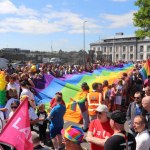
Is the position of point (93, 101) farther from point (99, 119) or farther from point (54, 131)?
point (99, 119)

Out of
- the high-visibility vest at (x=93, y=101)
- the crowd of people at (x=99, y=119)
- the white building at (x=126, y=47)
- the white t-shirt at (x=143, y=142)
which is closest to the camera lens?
the crowd of people at (x=99, y=119)

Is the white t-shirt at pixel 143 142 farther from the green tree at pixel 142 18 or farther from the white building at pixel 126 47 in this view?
the white building at pixel 126 47

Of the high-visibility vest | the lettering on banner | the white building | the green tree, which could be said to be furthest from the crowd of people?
the white building

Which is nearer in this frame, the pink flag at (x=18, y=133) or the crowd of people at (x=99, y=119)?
the crowd of people at (x=99, y=119)

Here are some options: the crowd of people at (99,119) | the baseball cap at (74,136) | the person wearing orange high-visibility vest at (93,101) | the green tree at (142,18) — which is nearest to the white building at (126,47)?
the green tree at (142,18)

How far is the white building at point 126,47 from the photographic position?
123269mm

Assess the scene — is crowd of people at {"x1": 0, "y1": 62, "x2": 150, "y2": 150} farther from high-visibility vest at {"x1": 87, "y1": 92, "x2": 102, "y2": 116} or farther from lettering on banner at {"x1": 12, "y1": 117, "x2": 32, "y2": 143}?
lettering on banner at {"x1": 12, "y1": 117, "x2": 32, "y2": 143}

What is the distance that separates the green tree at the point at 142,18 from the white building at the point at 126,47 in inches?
3499

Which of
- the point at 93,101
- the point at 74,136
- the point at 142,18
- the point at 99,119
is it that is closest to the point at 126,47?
the point at 142,18

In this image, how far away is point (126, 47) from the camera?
416ft

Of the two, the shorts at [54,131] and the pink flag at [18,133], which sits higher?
the pink flag at [18,133]

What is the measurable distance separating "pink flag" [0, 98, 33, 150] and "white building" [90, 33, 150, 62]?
387 ft

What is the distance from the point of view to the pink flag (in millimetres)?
4309

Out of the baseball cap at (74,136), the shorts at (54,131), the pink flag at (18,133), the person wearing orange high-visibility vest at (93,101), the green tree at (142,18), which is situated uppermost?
the green tree at (142,18)
